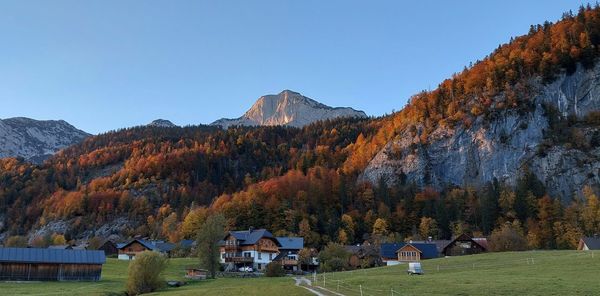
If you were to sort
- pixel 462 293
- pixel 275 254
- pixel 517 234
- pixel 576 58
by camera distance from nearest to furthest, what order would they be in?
pixel 462 293, pixel 517 234, pixel 275 254, pixel 576 58

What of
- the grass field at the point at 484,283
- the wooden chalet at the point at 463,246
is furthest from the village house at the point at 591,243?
the grass field at the point at 484,283

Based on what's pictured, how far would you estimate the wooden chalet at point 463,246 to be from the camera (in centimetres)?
10988

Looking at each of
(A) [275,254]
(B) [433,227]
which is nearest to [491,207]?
(B) [433,227]

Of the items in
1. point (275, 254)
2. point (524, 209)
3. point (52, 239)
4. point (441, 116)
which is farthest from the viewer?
point (441, 116)

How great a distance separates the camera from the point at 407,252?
332 ft

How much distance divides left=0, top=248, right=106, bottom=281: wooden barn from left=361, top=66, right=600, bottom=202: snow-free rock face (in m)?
123

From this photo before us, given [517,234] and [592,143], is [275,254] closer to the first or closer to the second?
[517,234]

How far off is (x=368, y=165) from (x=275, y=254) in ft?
301

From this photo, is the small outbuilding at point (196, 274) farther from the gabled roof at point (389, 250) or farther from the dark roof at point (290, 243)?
the gabled roof at point (389, 250)

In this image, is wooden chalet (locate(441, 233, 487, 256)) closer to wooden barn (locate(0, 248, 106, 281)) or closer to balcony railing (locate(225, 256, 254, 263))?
balcony railing (locate(225, 256, 254, 263))

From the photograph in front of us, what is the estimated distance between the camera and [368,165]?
198m

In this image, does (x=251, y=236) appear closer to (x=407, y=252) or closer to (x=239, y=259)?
(x=239, y=259)

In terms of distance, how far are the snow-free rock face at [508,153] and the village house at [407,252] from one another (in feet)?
213

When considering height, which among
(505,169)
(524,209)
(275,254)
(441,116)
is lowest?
(275,254)
